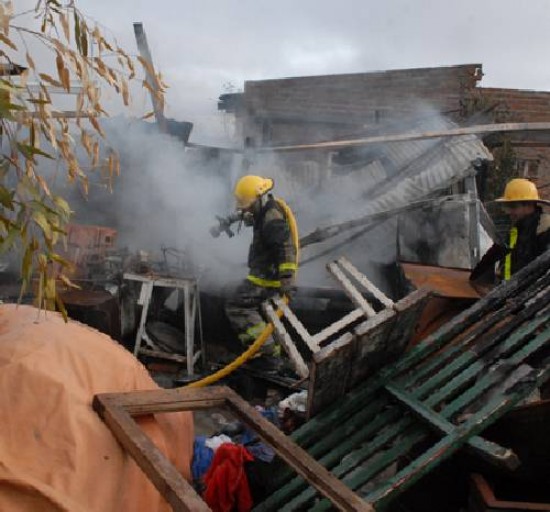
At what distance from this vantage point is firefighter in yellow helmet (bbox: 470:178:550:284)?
476 cm

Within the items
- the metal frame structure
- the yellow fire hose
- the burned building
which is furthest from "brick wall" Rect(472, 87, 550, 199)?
the yellow fire hose

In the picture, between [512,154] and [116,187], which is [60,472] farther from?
[512,154]

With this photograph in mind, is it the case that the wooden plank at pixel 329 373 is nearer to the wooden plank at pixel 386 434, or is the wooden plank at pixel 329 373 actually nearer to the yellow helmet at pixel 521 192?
the wooden plank at pixel 386 434

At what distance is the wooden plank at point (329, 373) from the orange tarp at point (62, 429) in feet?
2.48

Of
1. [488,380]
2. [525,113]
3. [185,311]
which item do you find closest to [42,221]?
[488,380]

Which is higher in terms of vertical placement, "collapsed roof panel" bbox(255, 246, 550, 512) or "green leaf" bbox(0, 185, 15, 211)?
"green leaf" bbox(0, 185, 15, 211)

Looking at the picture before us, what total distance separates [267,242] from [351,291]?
1.59 m

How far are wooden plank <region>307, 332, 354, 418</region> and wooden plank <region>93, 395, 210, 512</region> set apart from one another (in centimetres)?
90

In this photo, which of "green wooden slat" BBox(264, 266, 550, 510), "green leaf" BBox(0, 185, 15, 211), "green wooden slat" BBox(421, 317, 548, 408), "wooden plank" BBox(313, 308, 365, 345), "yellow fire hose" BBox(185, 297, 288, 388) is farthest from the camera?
"yellow fire hose" BBox(185, 297, 288, 388)

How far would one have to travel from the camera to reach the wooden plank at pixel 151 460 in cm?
190

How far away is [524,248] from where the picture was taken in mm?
4895

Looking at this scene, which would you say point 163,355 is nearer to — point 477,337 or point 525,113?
point 477,337

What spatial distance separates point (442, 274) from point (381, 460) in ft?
8.65

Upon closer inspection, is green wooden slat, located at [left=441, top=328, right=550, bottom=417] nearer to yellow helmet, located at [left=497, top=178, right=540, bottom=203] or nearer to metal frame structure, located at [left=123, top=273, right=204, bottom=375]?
yellow helmet, located at [left=497, top=178, right=540, bottom=203]
